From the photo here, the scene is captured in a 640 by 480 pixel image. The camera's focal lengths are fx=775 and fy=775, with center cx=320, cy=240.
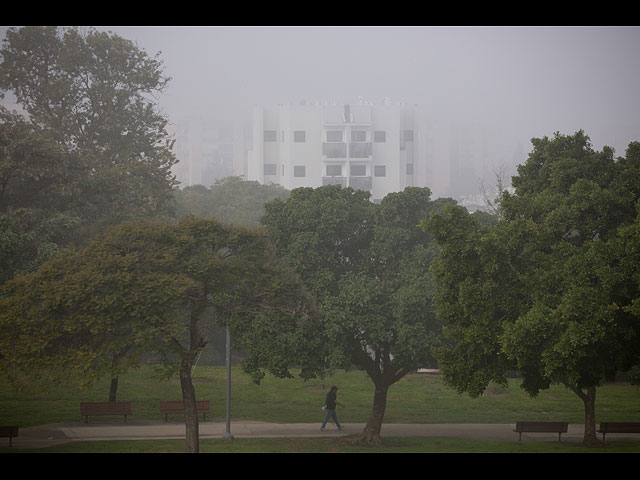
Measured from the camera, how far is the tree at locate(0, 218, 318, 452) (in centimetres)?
1933

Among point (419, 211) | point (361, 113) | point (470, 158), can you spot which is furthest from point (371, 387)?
point (470, 158)

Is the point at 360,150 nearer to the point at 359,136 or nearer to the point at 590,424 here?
the point at 359,136

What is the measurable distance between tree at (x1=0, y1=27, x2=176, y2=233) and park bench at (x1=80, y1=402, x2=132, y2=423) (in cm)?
2008

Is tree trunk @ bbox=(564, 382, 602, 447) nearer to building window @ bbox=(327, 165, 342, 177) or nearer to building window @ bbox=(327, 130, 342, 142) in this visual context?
building window @ bbox=(327, 165, 342, 177)

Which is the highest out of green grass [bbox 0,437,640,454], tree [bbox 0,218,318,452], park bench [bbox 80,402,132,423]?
tree [bbox 0,218,318,452]

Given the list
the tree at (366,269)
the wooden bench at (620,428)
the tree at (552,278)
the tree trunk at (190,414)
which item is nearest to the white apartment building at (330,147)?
the tree at (366,269)

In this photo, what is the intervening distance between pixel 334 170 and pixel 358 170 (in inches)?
147

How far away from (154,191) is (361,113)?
257ft

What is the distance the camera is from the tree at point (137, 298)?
19328 mm

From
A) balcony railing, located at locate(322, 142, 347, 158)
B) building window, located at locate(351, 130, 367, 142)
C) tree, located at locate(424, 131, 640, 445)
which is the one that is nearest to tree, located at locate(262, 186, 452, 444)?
tree, located at locate(424, 131, 640, 445)

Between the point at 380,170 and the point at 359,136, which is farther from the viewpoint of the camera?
the point at 359,136

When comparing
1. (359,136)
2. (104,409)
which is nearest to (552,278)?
(104,409)

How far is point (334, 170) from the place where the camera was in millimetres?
117875

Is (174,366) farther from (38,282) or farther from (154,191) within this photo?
(154,191)
